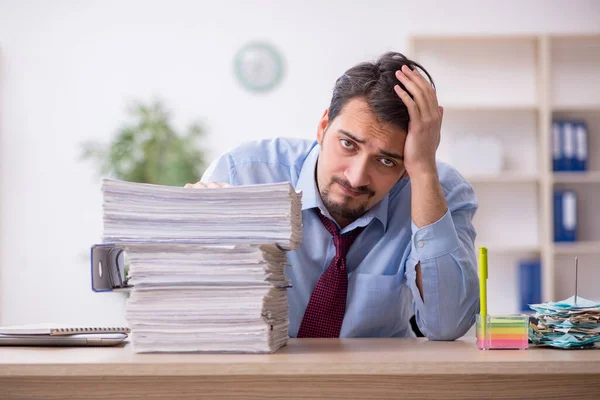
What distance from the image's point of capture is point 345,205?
1.60 meters

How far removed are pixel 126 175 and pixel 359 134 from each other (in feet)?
8.51

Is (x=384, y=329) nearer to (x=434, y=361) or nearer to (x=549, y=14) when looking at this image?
(x=434, y=361)

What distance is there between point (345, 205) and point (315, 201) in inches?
3.3

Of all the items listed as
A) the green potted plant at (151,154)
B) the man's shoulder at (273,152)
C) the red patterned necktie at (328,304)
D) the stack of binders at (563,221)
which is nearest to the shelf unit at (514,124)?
the stack of binders at (563,221)

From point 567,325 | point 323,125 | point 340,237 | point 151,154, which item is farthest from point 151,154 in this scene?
point 567,325

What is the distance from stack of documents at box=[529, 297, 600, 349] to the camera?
1.18 meters

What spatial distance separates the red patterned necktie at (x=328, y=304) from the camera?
158 centimetres

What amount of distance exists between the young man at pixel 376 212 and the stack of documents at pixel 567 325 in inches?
8.1

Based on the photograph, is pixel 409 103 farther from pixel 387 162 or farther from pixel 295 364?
pixel 295 364

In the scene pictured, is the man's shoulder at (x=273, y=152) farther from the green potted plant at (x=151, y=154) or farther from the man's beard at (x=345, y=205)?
the green potted plant at (x=151, y=154)

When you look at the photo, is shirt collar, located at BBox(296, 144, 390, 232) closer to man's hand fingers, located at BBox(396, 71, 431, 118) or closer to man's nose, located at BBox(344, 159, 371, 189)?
man's nose, located at BBox(344, 159, 371, 189)

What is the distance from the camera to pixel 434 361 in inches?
40.0

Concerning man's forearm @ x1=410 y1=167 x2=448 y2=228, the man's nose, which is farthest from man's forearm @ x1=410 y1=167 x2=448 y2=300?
the man's nose

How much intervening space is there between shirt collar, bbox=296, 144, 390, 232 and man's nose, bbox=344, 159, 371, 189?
0.13 m
